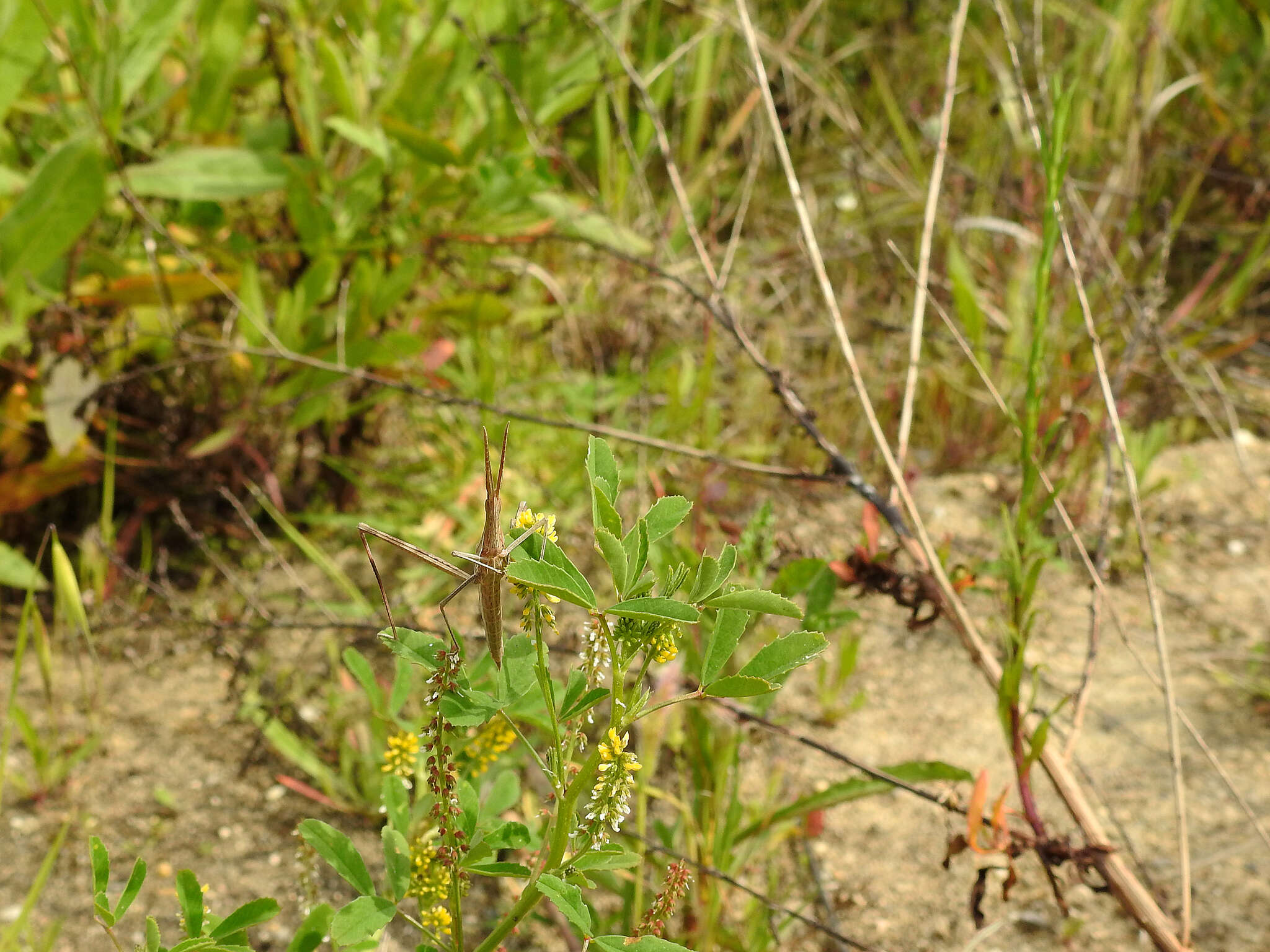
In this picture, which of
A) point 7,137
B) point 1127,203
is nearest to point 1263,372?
point 1127,203

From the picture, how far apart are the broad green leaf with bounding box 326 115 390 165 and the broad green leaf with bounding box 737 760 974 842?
111 cm

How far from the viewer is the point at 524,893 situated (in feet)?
2.33

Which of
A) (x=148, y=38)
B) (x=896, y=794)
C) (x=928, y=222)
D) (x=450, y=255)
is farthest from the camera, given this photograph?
(x=450, y=255)

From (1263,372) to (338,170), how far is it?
212 centimetres

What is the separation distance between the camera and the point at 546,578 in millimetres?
581

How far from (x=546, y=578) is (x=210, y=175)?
1.27m

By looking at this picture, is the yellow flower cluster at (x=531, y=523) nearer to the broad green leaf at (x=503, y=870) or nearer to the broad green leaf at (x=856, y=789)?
the broad green leaf at (x=503, y=870)

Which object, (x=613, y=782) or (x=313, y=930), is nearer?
(x=613, y=782)

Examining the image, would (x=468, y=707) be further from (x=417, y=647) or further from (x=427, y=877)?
(x=427, y=877)

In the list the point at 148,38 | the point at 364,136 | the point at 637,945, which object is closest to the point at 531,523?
the point at 637,945

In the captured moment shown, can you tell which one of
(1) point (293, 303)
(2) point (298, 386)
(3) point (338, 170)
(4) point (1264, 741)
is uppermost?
(3) point (338, 170)

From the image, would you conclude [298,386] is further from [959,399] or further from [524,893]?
[959,399]

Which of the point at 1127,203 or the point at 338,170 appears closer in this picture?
the point at 338,170

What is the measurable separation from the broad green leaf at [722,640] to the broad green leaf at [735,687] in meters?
0.03
